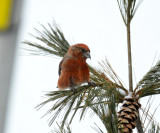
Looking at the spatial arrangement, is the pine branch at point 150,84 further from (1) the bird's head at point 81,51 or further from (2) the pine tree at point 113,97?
(1) the bird's head at point 81,51

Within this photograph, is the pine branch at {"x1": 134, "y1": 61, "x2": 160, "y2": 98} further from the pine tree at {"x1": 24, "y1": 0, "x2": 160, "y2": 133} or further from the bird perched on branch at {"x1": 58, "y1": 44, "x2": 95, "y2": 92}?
the bird perched on branch at {"x1": 58, "y1": 44, "x2": 95, "y2": 92}

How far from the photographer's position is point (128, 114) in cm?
135

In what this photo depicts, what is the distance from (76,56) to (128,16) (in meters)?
0.62

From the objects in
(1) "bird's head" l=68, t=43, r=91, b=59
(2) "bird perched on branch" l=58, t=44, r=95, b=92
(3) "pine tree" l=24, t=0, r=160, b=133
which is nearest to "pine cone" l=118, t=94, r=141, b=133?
(3) "pine tree" l=24, t=0, r=160, b=133

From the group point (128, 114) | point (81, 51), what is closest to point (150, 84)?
point (128, 114)

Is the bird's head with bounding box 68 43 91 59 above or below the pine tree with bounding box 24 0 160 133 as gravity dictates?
above

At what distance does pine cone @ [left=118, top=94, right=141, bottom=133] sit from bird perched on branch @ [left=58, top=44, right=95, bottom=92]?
0.54 m

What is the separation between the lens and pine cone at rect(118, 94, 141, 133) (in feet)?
4.36

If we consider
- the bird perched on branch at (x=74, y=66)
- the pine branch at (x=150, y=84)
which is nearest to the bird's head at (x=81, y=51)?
the bird perched on branch at (x=74, y=66)

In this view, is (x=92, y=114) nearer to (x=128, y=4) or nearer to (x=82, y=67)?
(x=82, y=67)

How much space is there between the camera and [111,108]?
1.29 meters

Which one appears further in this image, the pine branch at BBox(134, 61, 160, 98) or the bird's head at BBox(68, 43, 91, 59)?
the bird's head at BBox(68, 43, 91, 59)

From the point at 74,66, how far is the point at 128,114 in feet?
2.62

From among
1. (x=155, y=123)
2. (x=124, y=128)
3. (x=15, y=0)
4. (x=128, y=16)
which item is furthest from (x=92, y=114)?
(x=15, y=0)
